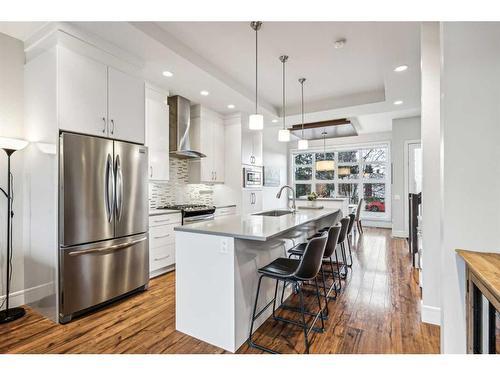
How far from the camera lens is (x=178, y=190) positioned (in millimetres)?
4570

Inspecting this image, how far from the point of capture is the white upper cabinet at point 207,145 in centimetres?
452

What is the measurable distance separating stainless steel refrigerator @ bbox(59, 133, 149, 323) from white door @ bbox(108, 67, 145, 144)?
0.48ft

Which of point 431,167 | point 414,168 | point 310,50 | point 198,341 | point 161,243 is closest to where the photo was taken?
point 198,341

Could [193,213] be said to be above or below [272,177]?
below

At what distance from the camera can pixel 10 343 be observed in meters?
2.04

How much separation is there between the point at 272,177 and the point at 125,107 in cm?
509

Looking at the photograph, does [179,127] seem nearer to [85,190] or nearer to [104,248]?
[85,190]

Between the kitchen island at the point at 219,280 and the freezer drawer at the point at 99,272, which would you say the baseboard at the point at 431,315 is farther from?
the freezer drawer at the point at 99,272

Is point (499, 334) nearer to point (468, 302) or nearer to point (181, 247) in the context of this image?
point (468, 302)

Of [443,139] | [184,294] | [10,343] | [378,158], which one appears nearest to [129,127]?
[184,294]

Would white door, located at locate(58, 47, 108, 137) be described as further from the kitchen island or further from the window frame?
the window frame

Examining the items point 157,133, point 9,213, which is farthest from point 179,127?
point 9,213

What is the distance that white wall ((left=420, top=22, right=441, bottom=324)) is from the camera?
7.45 feet
